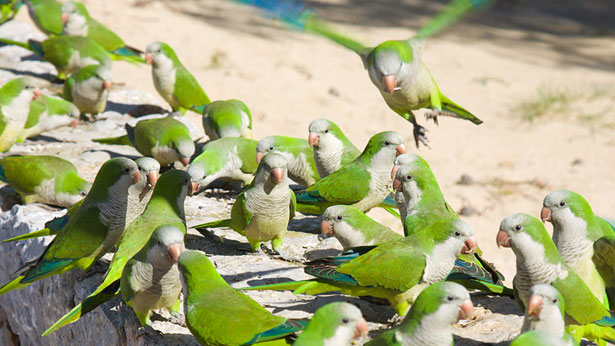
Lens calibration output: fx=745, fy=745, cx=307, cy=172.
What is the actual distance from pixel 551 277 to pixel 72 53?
582cm

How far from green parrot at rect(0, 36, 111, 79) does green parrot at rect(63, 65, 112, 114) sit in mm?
649

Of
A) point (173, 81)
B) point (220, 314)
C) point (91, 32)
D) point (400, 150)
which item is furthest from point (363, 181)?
point (91, 32)

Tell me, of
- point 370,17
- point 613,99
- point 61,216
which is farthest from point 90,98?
point 370,17

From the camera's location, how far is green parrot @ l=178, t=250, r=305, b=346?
3.20m

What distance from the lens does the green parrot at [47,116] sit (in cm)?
660

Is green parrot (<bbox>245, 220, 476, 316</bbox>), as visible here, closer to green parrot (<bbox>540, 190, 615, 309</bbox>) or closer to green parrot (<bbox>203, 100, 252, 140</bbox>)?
green parrot (<bbox>540, 190, 615, 309</bbox>)

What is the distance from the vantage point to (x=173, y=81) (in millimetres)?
7137

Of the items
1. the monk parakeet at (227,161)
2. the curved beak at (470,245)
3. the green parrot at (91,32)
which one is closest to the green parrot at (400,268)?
the curved beak at (470,245)

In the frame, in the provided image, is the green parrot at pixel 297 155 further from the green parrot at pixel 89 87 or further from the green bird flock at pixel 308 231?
the green parrot at pixel 89 87

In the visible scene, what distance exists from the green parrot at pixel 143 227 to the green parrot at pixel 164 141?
1348 millimetres

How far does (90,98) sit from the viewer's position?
7.05 metres

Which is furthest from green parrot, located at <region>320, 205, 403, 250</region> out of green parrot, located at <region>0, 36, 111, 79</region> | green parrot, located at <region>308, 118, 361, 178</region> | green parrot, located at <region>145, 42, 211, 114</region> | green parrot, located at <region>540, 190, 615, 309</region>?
green parrot, located at <region>0, 36, 111, 79</region>

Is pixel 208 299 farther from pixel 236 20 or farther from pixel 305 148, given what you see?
pixel 236 20

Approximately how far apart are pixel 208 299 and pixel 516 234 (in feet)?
4.97
